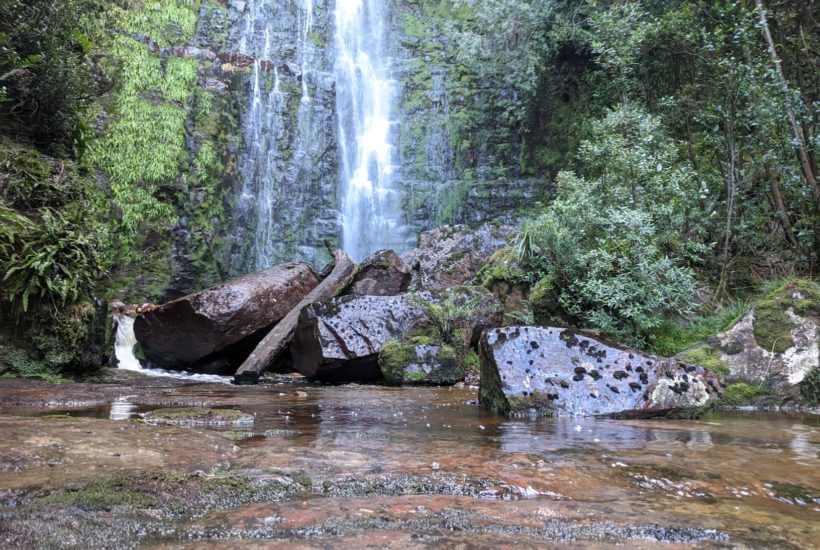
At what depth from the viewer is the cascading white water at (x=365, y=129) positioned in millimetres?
18172

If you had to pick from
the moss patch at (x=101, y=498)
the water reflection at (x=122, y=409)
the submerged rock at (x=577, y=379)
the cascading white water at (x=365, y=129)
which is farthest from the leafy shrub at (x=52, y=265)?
the cascading white water at (x=365, y=129)

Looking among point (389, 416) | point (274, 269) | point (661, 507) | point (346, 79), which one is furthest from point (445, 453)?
point (346, 79)

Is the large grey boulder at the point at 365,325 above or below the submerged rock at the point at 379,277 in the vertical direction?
below

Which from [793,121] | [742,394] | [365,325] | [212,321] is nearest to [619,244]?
[742,394]

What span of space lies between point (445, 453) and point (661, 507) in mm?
1256

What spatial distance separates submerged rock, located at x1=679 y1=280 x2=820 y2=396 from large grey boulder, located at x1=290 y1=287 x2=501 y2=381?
11.0ft

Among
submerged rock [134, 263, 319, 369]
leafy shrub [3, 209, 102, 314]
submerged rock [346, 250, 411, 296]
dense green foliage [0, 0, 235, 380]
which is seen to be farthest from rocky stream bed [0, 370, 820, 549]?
submerged rock [346, 250, 411, 296]

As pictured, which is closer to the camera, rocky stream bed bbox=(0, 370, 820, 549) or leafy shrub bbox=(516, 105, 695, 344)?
rocky stream bed bbox=(0, 370, 820, 549)

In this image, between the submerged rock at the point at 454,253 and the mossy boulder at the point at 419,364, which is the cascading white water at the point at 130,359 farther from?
the submerged rock at the point at 454,253

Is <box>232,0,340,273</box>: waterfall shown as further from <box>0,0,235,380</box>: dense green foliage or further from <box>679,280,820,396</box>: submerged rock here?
<box>679,280,820,396</box>: submerged rock

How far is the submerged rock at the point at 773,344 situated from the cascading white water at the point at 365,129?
12220 mm

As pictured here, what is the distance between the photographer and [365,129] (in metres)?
→ 19.5

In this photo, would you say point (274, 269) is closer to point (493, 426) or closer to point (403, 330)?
point (403, 330)

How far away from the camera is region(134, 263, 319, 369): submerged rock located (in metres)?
9.89
